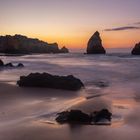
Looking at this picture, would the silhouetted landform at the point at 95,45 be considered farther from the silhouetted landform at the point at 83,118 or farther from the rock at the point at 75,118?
the rock at the point at 75,118

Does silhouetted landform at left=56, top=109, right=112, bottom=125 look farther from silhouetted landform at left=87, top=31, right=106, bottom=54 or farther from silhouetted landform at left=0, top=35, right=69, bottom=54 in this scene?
silhouetted landform at left=0, top=35, right=69, bottom=54

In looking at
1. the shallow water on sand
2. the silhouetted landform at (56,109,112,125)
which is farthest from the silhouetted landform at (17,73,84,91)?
the silhouetted landform at (56,109,112,125)

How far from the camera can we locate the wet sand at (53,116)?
7430 mm

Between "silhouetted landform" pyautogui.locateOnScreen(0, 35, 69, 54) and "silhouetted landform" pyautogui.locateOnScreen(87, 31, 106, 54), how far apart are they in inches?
1096

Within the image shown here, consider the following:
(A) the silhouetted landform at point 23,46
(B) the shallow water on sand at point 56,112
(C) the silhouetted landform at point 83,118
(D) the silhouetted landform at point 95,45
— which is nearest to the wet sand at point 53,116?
(B) the shallow water on sand at point 56,112

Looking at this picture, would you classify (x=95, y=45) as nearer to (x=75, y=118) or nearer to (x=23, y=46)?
(x=23, y=46)

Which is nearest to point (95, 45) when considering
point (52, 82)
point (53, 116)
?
point (52, 82)

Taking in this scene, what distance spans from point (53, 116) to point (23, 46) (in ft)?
468

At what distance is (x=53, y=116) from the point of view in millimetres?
9109

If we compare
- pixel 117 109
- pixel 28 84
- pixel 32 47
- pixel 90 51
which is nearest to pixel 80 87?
pixel 28 84

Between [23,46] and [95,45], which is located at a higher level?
[23,46]

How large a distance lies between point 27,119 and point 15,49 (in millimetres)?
118653

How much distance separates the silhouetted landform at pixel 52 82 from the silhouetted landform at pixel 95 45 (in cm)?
9970

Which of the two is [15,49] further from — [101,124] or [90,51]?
[101,124]
